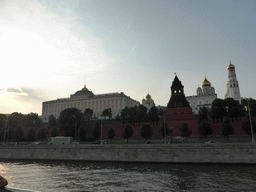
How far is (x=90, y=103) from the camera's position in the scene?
389 feet

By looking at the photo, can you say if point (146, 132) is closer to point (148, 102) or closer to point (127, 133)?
point (127, 133)

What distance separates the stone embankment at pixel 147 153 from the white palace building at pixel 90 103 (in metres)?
77.2

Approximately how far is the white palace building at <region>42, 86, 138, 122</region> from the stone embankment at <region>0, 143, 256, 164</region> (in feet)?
253

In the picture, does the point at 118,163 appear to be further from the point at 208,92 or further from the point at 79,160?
the point at 208,92

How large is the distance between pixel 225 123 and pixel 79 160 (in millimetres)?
28394

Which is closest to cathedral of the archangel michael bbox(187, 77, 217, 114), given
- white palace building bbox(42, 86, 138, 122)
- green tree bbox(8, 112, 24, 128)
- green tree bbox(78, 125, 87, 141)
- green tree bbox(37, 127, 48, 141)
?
white palace building bbox(42, 86, 138, 122)

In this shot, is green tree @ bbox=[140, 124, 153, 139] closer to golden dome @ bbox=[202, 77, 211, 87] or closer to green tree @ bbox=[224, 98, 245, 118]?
green tree @ bbox=[224, 98, 245, 118]

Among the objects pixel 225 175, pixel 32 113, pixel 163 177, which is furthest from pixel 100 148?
pixel 32 113

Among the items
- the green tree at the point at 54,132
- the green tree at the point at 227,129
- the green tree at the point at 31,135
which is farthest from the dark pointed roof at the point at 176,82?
the green tree at the point at 31,135

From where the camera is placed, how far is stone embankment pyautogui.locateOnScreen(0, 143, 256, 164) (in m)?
21.6

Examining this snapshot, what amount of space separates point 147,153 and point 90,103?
318 feet

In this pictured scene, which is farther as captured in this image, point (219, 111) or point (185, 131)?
point (219, 111)

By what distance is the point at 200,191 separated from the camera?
1209cm

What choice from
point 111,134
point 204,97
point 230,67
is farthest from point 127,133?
point 204,97
